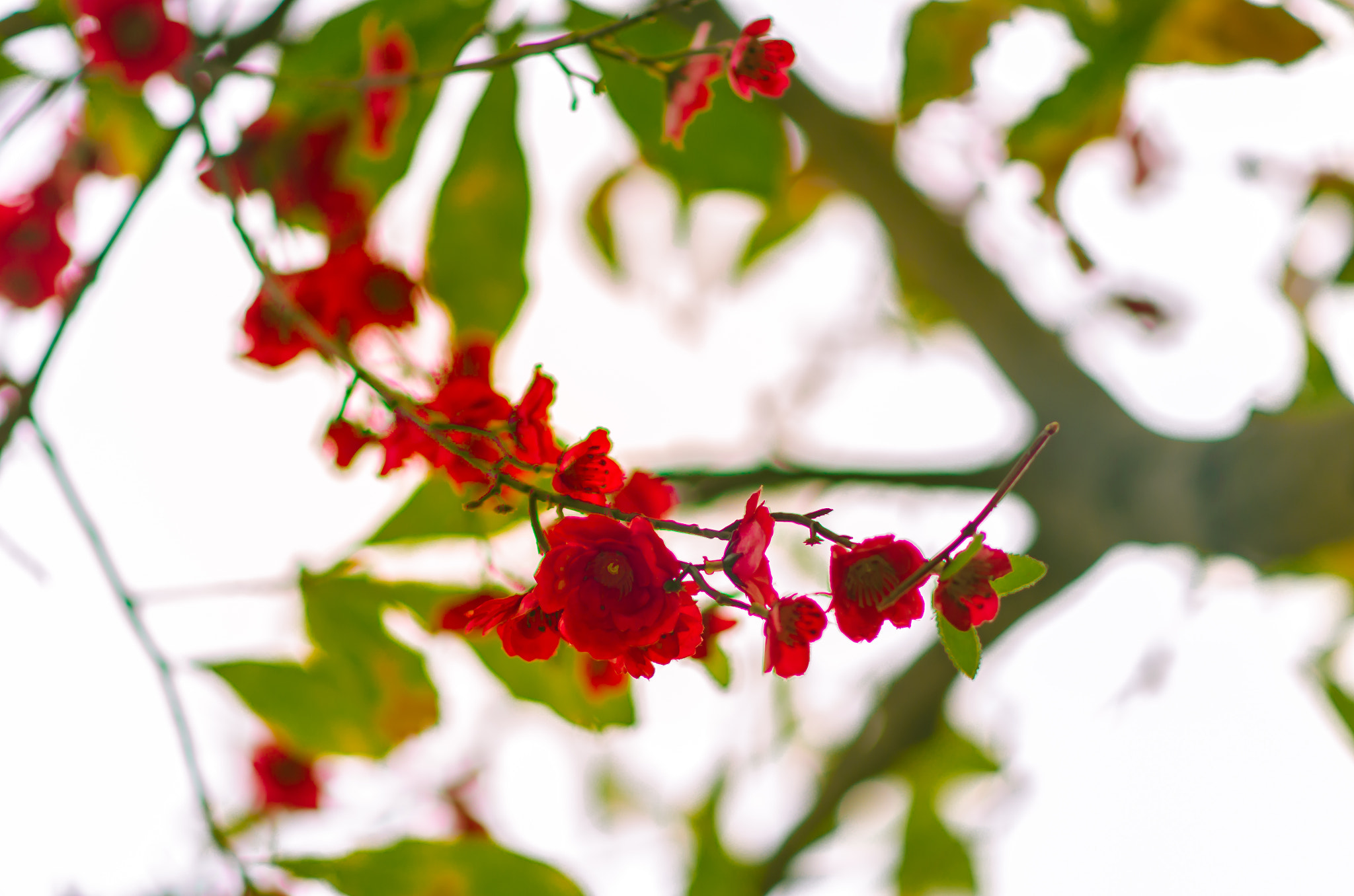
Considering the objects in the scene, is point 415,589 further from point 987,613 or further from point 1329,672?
point 1329,672

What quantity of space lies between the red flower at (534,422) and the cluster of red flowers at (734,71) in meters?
0.15

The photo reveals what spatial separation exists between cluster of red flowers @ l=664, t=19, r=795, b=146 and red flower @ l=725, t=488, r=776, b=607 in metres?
0.22

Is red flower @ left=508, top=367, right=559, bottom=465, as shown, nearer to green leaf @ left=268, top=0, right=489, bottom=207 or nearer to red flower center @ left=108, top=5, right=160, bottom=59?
green leaf @ left=268, top=0, right=489, bottom=207

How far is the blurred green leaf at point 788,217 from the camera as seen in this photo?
40.1 inches

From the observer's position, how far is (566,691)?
0.58m

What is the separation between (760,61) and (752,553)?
9.6 inches

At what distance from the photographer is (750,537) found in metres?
0.31

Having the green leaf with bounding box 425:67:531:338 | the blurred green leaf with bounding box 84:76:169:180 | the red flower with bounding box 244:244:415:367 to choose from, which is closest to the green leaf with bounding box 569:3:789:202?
the green leaf with bounding box 425:67:531:338

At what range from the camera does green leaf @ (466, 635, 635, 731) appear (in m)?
0.58

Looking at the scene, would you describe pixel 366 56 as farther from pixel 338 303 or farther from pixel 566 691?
pixel 566 691

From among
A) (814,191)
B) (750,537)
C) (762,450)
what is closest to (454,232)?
(750,537)

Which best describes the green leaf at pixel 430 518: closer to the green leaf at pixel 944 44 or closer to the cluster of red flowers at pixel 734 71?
the cluster of red flowers at pixel 734 71

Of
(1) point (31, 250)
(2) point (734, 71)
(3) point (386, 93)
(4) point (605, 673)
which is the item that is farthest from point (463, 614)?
(1) point (31, 250)

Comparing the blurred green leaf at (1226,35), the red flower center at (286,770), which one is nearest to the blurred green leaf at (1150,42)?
the blurred green leaf at (1226,35)
